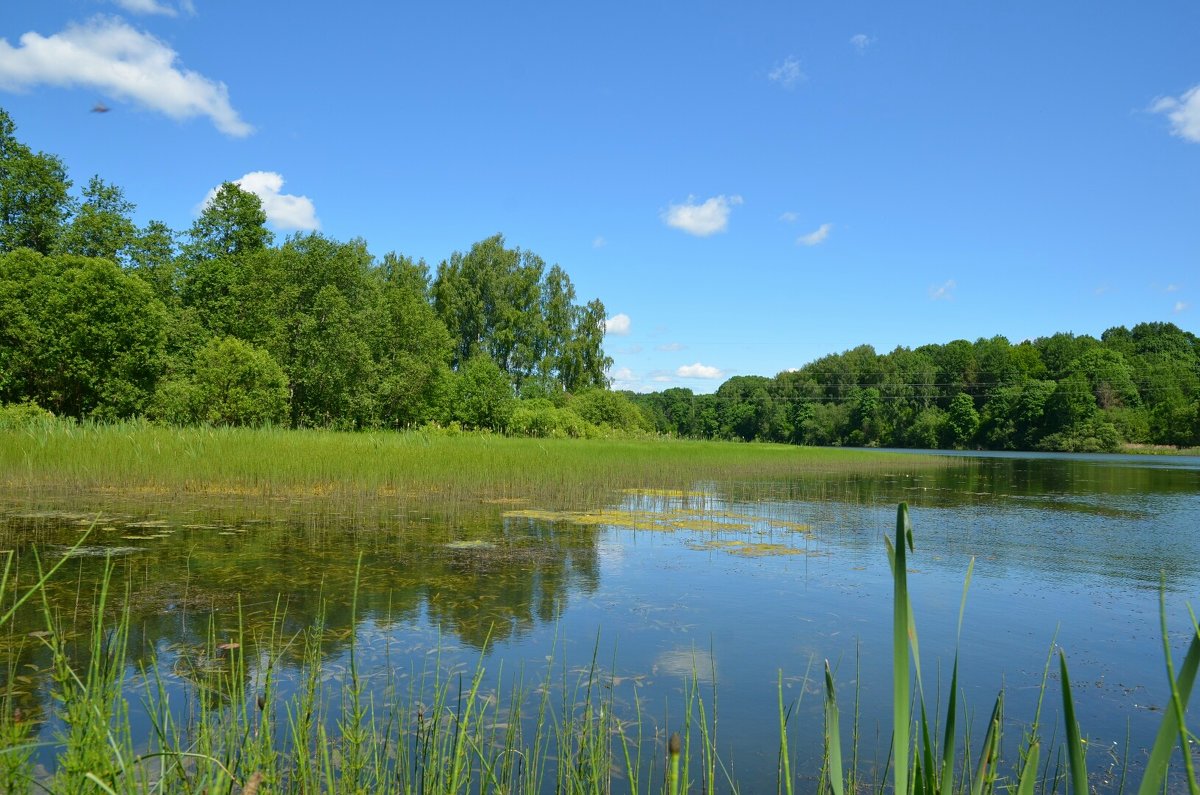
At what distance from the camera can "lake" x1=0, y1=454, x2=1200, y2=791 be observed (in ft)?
14.3

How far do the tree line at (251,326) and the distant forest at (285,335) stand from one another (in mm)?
65

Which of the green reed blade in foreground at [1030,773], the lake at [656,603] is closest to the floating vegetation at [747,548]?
the lake at [656,603]

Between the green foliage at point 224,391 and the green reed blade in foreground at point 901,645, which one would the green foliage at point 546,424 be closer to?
Result: the green foliage at point 224,391

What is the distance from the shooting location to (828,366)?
8956 centimetres

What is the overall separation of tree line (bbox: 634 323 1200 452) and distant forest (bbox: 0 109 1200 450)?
1.29 ft

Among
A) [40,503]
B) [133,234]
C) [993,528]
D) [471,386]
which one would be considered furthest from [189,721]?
[133,234]

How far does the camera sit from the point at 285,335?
29.6 metres

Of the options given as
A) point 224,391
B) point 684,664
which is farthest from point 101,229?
point 684,664

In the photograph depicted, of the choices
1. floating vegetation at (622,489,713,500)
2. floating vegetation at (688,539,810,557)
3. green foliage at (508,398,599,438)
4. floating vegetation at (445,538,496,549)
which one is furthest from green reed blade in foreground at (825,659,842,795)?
green foliage at (508,398,599,438)

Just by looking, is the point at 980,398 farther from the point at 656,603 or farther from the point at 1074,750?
the point at 1074,750

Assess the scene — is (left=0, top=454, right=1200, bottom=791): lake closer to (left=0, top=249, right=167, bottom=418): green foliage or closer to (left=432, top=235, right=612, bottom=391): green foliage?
(left=0, top=249, right=167, bottom=418): green foliage

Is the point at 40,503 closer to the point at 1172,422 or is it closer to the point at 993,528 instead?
the point at 993,528

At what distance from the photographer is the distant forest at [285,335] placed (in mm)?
22562

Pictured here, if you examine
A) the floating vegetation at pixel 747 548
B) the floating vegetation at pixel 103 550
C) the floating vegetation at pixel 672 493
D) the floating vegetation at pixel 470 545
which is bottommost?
the floating vegetation at pixel 747 548
